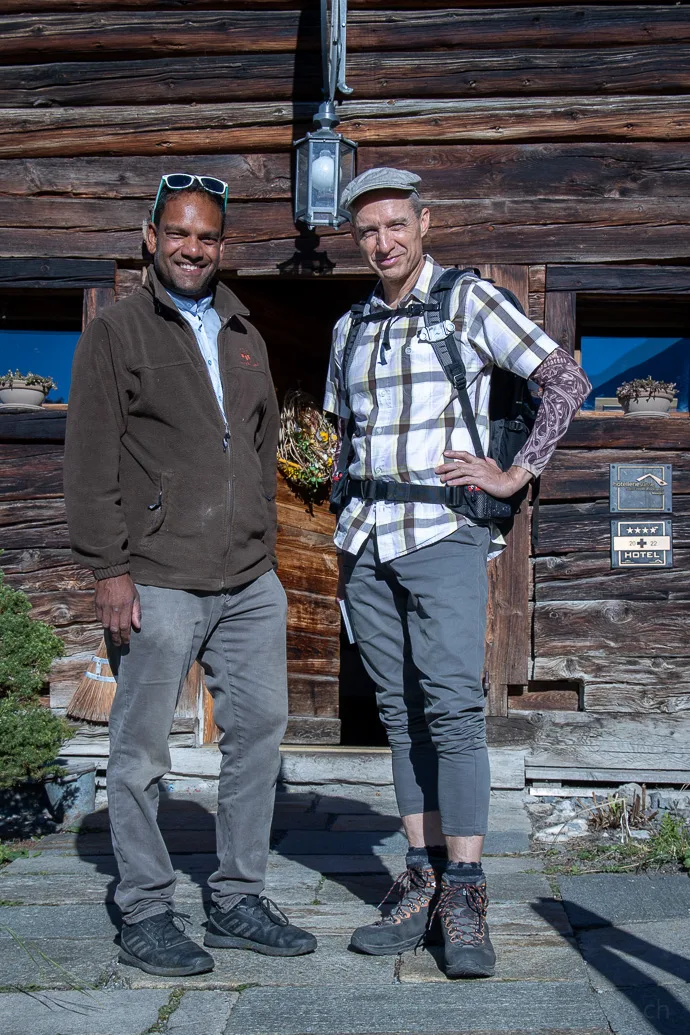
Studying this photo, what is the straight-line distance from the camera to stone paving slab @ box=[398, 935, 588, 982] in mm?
2852

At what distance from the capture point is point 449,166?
5.43 meters

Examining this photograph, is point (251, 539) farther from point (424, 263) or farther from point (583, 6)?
point (583, 6)

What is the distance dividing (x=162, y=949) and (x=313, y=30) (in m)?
4.50

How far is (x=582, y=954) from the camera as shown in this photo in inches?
120

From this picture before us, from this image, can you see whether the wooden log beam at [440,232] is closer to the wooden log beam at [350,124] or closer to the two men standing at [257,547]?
the wooden log beam at [350,124]

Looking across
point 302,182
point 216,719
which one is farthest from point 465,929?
point 302,182

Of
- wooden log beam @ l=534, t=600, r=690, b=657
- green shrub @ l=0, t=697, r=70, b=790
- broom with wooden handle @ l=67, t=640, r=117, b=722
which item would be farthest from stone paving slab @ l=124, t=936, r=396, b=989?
wooden log beam @ l=534, t=600, r=690, b=657

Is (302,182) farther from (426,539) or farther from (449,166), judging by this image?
(426,539)

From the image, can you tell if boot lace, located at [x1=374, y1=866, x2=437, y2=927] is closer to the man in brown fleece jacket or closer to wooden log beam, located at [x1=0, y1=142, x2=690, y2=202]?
the man in brown fleece jacket

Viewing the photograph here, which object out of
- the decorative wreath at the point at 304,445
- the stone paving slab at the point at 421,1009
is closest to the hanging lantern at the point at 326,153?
the decorative wreath at the point at 304,445

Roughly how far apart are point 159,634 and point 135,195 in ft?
10.6

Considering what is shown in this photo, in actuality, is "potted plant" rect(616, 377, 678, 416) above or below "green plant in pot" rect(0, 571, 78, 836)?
above

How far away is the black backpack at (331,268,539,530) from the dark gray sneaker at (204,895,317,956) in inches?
48.3

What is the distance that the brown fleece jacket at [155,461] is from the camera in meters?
3.02
